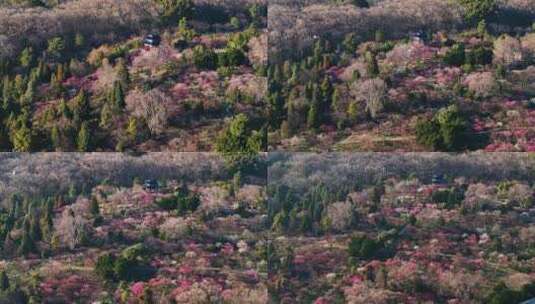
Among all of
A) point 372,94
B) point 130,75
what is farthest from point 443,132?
point 130,75

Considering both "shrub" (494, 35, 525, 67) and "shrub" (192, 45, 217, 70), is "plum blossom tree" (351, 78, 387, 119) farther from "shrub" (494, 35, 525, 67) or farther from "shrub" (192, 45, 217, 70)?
"shrub" (192, 45, 217, 70)

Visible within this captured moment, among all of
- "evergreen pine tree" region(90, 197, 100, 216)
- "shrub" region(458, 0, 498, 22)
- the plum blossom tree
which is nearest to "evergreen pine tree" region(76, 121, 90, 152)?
"evergreen pine tree" region(90, 197, 100, 216)

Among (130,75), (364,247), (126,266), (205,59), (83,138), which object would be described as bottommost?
(126,266)

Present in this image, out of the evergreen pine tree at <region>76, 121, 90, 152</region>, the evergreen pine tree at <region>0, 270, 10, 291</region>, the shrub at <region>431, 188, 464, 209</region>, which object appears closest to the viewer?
the evergreen pine tree at <region>0, 270, 10, 291</region>

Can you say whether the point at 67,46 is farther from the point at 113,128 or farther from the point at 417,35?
the point at 417,35

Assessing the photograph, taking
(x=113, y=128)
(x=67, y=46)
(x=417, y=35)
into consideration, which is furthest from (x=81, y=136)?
(x=417, y=35)

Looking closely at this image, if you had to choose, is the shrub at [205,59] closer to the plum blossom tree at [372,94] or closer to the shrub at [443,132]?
the plum blossom tree at [372,94]

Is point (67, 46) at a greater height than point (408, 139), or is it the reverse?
point (67, 46)

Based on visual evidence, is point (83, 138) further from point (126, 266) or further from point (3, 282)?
point (3, 282)

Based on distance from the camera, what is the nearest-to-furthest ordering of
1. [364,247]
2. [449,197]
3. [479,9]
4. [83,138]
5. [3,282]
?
[3,282], [364,247], [83,138], [449,197], [479,9]

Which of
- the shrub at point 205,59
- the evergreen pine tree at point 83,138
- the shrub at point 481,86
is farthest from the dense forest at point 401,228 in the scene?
the evergreen pine tree at point 83,138

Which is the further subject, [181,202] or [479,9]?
[479,9]
